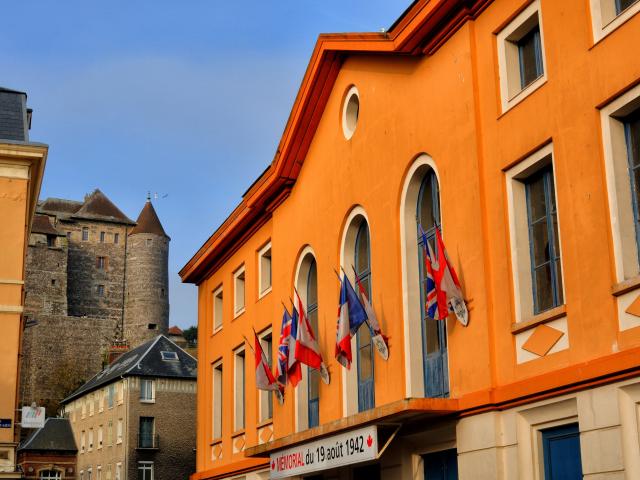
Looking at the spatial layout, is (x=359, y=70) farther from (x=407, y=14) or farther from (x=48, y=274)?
(x=48, y=274)

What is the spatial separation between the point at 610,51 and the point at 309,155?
400 inches

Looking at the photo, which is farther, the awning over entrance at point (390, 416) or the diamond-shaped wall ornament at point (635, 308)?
the awning over entrance at point (390, 416)

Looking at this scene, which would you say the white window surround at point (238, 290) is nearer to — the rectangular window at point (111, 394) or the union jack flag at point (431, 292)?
the union jack flag at point (431, 292)

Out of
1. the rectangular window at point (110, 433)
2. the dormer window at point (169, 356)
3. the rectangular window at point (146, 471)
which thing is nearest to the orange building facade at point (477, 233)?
the rectangular window at point (146, 471)

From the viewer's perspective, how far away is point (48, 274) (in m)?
112

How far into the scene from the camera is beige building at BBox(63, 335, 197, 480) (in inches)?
2445

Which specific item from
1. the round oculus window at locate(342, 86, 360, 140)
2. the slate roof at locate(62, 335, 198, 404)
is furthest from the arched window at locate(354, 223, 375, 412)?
the slate roof at locate(62, 335, 198, 404)

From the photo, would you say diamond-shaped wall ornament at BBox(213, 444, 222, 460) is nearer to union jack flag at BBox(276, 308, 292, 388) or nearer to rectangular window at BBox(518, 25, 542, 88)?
union jack flag at BBox(276, 308, 292, 388)

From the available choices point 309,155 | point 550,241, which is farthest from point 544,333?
point 309,155

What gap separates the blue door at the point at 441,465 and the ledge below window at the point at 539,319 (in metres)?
2.64

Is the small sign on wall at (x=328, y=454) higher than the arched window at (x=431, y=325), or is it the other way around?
the arched window at (x=431, y=325)

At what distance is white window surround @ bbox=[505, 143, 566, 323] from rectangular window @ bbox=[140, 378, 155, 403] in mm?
51107

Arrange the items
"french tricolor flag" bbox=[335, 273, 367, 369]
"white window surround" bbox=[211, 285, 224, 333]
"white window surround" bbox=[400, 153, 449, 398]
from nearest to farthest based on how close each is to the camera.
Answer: "white window surround" bbox=[400, 153, 449, 398], "french tricolor flag" bbox=[335, 273, 367, 369], "white window surround" bbox=[211, 285, 224, 333]

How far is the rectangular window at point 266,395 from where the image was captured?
23750mm
